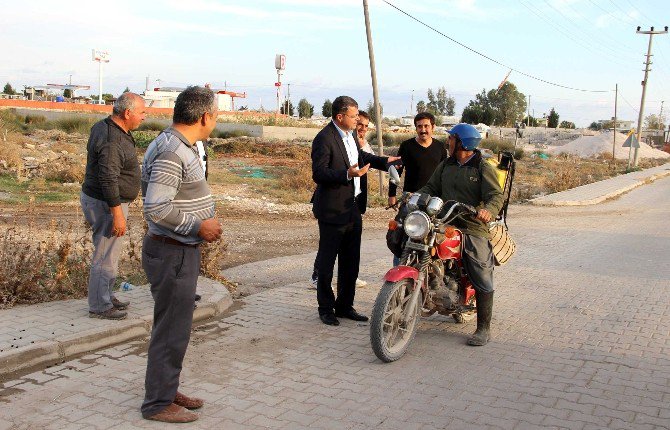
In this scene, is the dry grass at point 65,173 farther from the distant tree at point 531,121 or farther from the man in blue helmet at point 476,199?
the distant tree at point 531,121

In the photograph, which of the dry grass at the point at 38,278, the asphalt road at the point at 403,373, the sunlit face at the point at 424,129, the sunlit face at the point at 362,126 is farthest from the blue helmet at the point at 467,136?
the dry grass at the point at 38,278

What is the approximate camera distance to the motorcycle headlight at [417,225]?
5.55m

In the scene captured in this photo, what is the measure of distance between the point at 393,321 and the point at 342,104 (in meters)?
2.17

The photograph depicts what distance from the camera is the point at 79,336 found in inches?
215

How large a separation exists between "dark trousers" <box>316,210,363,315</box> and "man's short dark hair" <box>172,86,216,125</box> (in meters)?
2.57

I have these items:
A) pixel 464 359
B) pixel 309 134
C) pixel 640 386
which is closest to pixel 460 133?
pixel 464 359

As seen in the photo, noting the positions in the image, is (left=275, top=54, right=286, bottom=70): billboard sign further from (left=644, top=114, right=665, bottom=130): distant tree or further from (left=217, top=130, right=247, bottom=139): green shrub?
(left=644, top=114, right=665, bottom=130): distant tree

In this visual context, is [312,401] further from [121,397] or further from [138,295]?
[138,295]

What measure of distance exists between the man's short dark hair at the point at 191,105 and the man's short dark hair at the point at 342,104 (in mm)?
2469

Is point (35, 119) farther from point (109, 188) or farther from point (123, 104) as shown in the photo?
point (109, 188)

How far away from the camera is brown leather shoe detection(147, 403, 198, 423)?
4.16 meters

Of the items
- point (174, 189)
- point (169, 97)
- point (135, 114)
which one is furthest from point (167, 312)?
point (169, 97)

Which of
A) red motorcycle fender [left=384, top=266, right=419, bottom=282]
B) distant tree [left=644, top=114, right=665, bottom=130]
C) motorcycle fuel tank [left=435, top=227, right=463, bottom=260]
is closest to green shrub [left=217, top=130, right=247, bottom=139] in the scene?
motorcycle fuel tank [left=435, top=227, right=463, bottom=260]

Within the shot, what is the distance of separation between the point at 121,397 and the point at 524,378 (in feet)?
9.74
